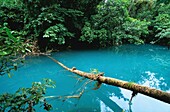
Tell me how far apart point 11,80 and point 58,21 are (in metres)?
5.48

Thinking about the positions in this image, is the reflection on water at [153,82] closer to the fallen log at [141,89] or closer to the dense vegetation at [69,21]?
the fallen log at [141,89]

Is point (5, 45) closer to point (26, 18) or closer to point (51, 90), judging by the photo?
point (51, 90)

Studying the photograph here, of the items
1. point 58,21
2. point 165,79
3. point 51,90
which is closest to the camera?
point 51,90

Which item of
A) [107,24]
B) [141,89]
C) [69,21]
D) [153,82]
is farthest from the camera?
[107,24]

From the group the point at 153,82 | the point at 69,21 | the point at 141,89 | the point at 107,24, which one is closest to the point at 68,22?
the point at 69,21

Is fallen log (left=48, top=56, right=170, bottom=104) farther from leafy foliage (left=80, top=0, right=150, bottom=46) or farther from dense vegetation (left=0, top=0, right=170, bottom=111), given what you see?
leafy foliage (left=80, top=0, right=150, bottom=46)

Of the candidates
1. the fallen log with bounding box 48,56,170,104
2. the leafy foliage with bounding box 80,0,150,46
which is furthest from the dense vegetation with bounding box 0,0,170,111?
the fallen log with bounding box 48,56,170,104

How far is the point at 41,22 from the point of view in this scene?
8984mm

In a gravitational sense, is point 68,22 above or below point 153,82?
above

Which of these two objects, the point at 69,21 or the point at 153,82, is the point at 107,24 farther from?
the point at 153,82

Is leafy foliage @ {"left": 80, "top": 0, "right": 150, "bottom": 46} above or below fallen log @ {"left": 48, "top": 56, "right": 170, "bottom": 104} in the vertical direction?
above

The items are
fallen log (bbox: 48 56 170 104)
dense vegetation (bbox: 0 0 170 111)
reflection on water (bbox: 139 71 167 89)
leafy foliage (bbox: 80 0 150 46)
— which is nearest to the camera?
fallen log (bbox: 48 56 170 104)

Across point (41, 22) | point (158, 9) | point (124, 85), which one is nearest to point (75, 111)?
point (124, 85)

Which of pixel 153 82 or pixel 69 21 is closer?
pixel 153 82
